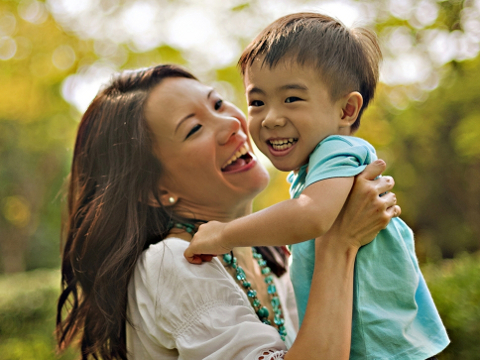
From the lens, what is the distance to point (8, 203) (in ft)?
55.9

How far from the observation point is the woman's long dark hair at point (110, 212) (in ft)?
6.43

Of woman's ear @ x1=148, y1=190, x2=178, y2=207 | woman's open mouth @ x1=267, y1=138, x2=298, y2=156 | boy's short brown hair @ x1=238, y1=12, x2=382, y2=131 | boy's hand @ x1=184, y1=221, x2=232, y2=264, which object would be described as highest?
boy's short brown hair @ x1=238, y1=12, x2=382, y2=131

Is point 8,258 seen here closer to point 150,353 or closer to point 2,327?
point 2,327

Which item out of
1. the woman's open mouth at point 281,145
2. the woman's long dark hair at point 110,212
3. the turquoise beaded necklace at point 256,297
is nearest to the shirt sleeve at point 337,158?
the woman's open mouth at point 281,145

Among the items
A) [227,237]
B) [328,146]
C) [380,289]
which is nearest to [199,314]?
[227,237]

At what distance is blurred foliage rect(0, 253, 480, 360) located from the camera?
9.32ft

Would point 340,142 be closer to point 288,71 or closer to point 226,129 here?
point 288,71

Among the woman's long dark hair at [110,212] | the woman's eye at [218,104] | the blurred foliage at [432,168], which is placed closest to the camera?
the woman's long dark hair at [110,212]

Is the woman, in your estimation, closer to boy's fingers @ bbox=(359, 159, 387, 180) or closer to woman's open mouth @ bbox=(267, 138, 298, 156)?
boy's fingers @ bbox=(359, 159, 387, 180)

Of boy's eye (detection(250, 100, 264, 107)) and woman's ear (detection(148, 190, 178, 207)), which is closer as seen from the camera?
boy's eye (detection(250, 100, 264, 107))

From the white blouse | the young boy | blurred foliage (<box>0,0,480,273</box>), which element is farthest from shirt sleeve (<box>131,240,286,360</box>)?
blurred foliage (<box>0,0,480,273</box>)

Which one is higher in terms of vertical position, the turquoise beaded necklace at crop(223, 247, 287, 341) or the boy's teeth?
the boy's teeth

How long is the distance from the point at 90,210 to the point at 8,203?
1673cm

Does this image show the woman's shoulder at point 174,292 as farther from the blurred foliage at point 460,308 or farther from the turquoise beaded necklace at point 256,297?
the blurred foliage at point 460,308
